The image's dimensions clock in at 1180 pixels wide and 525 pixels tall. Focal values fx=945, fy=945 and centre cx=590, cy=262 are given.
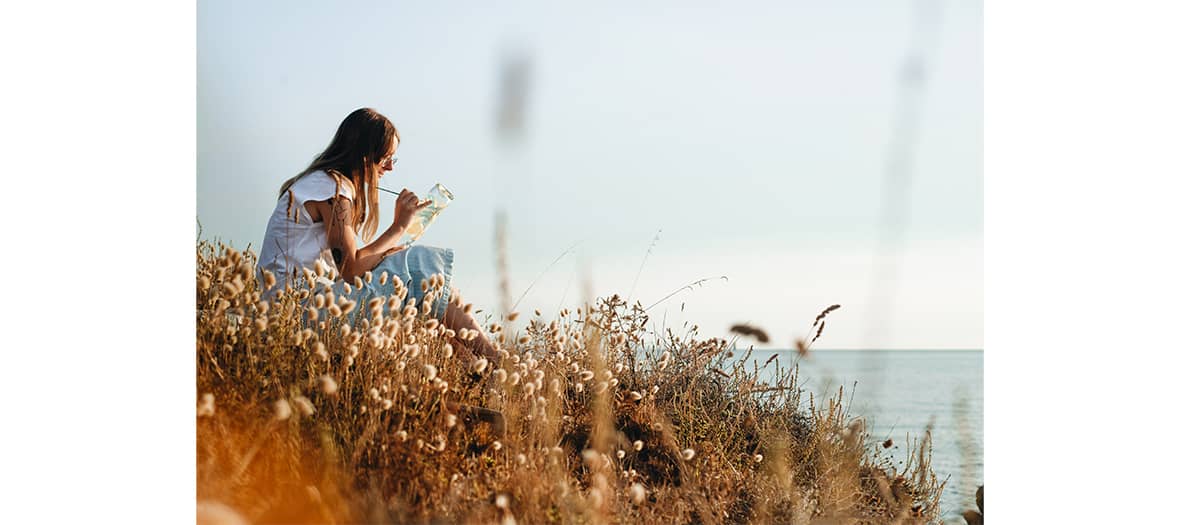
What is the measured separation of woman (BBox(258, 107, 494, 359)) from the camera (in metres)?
2.28

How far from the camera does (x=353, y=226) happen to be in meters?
2.42

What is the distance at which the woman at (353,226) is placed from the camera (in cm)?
228

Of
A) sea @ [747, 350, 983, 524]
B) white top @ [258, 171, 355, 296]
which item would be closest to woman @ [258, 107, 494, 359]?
white top @ [258, 171, 355, 296]

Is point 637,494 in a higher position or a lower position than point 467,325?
lower

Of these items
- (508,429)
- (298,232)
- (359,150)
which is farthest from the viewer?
(359,150)

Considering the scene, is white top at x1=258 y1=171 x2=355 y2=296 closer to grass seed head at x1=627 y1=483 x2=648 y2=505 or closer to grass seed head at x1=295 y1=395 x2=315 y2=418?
grass seed head at x1=295 y1=395 x2=315 y2=418

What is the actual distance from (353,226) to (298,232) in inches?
6.7

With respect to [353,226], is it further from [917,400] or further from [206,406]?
[917,400]

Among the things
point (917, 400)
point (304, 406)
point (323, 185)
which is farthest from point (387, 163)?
point (917, 400)

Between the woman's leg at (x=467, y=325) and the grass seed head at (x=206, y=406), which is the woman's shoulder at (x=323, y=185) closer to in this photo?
the woman's leg at (x=467, y=325)

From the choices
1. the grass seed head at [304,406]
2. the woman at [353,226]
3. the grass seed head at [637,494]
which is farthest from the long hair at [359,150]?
the grass seed head at [637,494]
